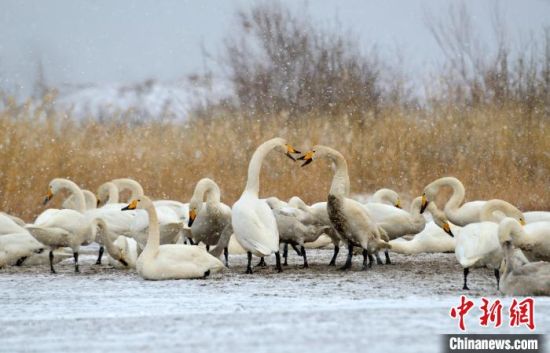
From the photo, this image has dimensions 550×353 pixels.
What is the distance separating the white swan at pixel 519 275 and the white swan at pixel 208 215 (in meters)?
3.26

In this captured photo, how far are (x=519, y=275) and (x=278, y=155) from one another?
9797mm

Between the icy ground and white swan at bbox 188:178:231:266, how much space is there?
83cm

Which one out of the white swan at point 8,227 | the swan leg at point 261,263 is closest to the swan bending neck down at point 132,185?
the white swan at point 8,227

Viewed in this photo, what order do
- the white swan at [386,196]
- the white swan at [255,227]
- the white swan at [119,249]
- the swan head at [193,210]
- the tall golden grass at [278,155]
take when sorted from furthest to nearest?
the tall golden grass at [278,155] → the white swan at [386,196] → the swan head at [193,210] → the white swan at [119,249] → the white swan at [255,227]

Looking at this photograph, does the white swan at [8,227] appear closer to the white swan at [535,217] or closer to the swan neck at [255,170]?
the swan neck at [255,170]

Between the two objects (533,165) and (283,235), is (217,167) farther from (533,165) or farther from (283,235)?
(283,235)

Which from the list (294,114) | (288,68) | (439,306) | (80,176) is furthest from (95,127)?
(439,306)

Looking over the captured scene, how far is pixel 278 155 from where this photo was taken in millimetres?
16844

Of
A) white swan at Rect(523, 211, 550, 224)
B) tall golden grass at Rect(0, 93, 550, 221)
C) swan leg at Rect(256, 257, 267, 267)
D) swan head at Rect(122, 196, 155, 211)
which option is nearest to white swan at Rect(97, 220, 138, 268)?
swan head at Rect(122, 196, 155, 211)

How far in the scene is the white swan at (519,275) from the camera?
7113 millimetres

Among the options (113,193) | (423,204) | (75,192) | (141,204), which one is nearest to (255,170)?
(141,204)

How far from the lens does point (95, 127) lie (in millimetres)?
16562

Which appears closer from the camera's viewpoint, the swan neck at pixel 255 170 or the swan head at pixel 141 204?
the swan head at pixel 141 204

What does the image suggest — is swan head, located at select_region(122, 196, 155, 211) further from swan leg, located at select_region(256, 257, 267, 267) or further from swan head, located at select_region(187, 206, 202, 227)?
swan leg, located at select_region(256, 257, 267, 267)
